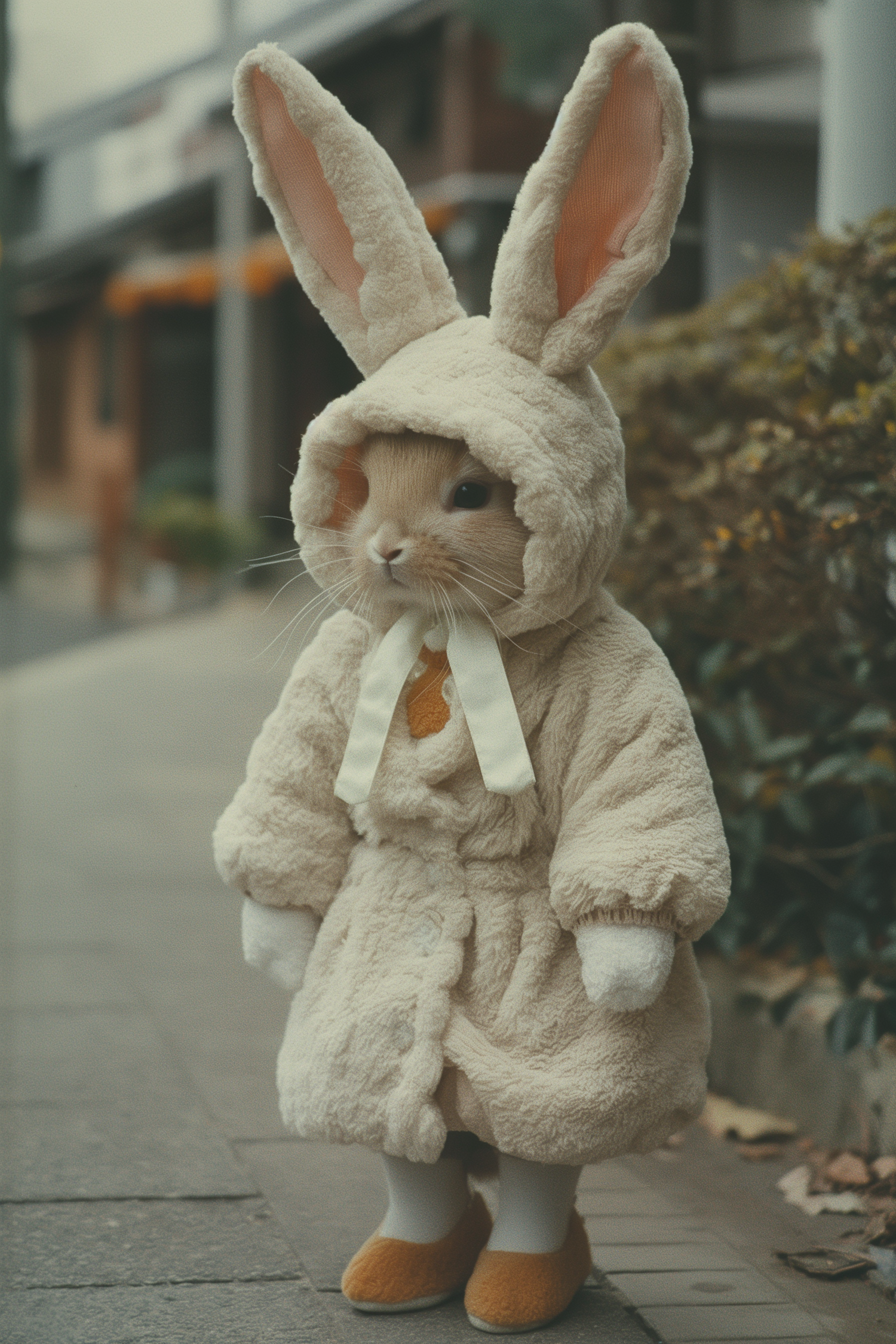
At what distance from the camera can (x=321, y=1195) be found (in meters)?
3.05

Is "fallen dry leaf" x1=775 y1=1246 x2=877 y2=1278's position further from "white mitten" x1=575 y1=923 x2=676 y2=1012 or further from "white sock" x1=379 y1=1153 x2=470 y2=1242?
"white mitten" x1=575 y1=923 x2=676 y2=1012

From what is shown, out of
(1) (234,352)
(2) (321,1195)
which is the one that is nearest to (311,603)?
(2) (321,1195)

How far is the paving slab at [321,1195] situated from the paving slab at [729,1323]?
0.55 metres

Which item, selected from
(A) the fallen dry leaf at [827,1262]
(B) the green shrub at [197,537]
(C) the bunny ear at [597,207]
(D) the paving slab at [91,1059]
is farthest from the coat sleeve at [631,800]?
(B) the green shrub at [197,537]

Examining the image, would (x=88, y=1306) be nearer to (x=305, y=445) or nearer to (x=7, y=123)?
(x=305, y=445)

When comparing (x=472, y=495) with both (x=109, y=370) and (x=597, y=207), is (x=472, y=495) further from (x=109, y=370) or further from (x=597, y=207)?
(x=109, y=370)

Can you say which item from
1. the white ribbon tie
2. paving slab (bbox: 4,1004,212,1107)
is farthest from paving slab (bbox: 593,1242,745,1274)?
paving slab (bbox: 4,1004,212,1107)

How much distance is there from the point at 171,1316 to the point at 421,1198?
0.44m

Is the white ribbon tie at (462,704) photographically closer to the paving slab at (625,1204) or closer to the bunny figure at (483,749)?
the bunny figure at (483,749)

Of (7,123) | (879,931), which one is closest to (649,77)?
(879,931)

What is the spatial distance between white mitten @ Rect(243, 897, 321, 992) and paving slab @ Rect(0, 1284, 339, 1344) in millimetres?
524

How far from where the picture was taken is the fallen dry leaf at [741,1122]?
3.42 meters

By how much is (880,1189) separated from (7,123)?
12.9m

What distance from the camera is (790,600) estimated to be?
3500 millimetres
